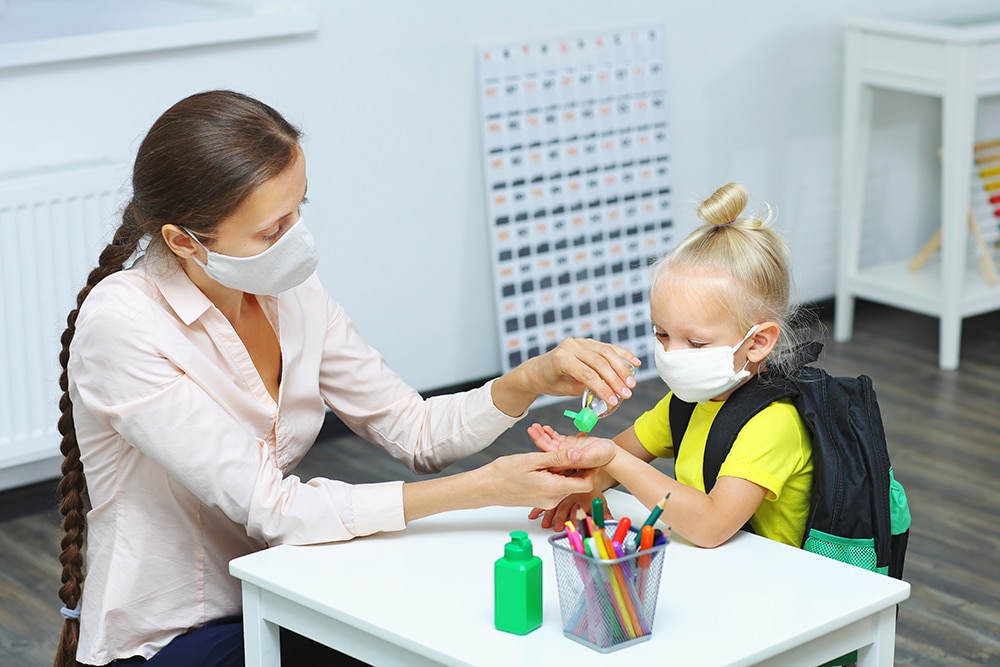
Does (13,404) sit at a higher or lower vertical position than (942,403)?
higher

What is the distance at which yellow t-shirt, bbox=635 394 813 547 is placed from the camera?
166cm

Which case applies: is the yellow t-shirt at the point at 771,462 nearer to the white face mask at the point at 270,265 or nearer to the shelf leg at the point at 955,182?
the white face mask at the point at 270,265

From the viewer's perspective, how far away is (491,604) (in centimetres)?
145

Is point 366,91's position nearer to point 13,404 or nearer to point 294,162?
point 13,404

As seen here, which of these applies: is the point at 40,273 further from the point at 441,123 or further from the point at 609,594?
the point at 609,594

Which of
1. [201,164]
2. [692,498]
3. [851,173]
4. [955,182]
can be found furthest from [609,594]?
[851,173]

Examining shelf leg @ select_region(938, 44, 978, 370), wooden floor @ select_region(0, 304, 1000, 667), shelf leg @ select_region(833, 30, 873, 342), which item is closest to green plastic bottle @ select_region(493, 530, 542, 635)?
wooden floor @ select_region(0, 304, 1000, 667)

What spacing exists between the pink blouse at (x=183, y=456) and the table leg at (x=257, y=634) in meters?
0.09

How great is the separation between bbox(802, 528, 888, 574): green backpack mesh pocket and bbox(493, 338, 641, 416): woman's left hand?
0.29m

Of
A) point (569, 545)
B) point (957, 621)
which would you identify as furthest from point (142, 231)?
point (957, 621)

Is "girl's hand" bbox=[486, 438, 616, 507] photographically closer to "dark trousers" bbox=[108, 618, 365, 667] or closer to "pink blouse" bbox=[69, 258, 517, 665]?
"pink blouse" bbox=[69, 258, 517, 665]

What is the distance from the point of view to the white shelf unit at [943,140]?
3.78 metres

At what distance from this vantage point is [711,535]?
159 centimetres

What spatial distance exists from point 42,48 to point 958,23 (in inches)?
107
